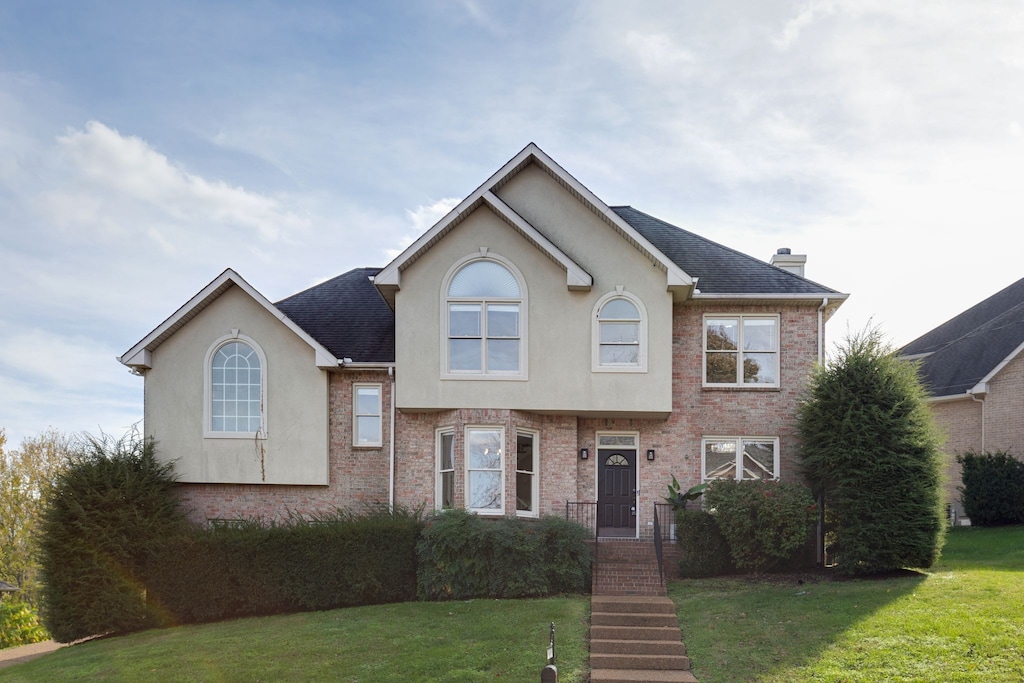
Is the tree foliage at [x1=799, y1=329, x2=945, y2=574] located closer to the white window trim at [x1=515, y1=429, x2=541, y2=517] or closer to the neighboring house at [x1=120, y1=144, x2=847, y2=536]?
the neighboring house at [x1=120, y1=144, x2=847, y2=536]

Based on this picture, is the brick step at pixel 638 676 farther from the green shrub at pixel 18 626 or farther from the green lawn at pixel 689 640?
the green shrub at pixel 18 626

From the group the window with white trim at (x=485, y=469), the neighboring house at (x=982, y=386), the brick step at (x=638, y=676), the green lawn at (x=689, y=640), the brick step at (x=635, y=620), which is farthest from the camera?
the neighboring house at (x=982, y=386)

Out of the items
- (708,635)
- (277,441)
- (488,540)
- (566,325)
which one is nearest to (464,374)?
(566,325)

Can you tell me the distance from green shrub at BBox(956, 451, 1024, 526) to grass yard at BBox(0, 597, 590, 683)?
14.1m

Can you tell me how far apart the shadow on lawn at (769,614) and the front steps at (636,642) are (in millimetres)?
280

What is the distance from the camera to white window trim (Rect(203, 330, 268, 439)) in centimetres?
1989

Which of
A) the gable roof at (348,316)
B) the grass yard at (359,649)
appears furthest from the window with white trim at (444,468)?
the grass yard at (359,649)

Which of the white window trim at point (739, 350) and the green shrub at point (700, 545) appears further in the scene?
the white window trim at point (739, 350)

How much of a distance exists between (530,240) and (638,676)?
9.70 meters

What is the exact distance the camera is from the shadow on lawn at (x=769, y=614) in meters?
12.5

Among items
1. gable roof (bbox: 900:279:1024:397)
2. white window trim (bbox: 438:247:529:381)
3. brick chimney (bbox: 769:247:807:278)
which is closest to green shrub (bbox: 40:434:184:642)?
white window trim (bbox: 438:247:529:381)

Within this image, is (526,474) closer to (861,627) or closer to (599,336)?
(599,336)

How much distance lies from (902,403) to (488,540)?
932 cm

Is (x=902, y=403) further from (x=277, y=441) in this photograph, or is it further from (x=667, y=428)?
(x=277, y=441)
